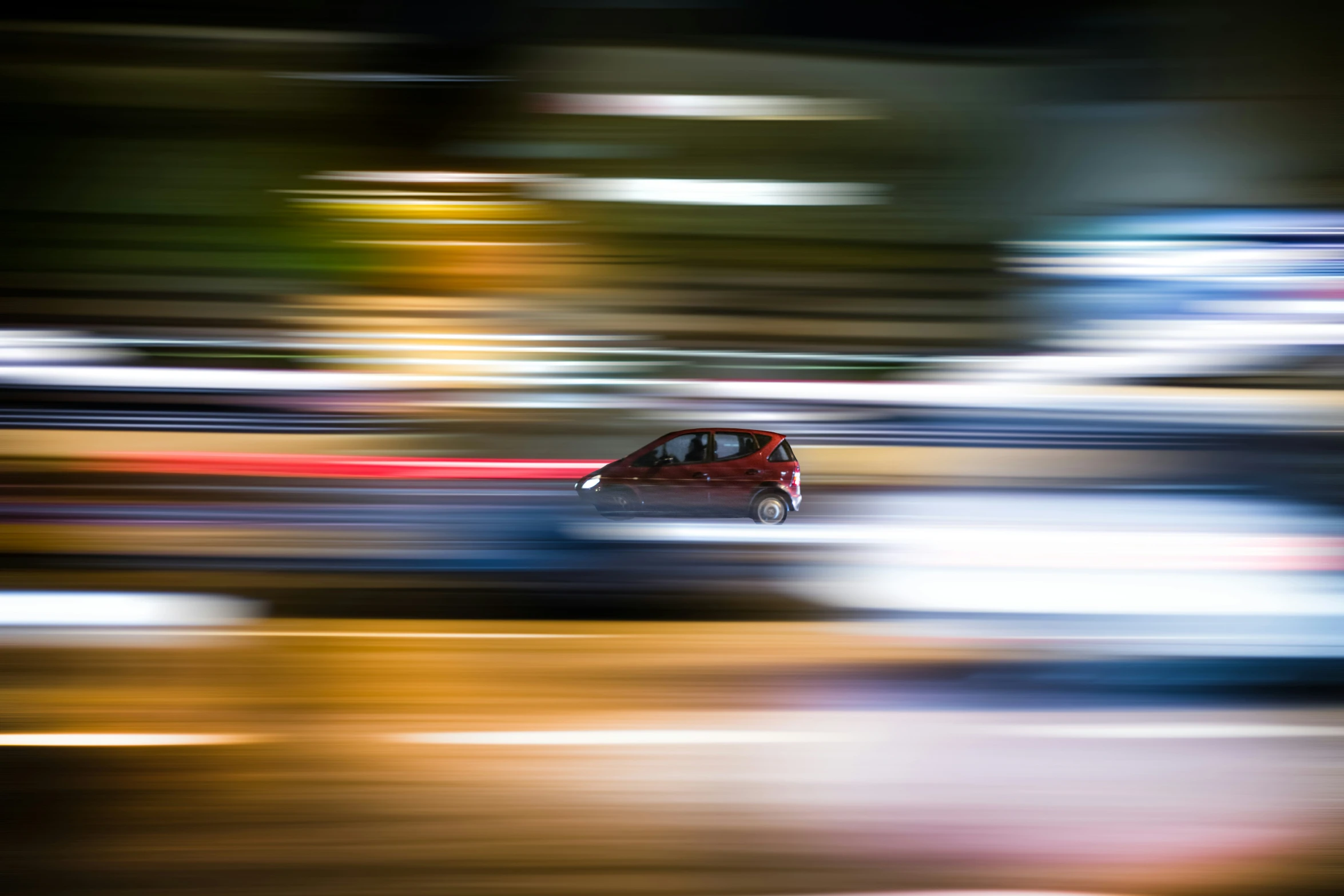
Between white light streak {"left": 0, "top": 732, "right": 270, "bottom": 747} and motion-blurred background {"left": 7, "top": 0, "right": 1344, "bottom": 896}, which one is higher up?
motion-blurred background {"left": 7, "top": 0, "right": 1344, "bottom": 896}

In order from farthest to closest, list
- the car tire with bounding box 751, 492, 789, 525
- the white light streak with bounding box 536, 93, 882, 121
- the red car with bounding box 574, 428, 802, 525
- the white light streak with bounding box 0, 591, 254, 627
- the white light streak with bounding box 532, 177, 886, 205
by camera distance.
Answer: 1. the white light streak with bounding box 536, 93, 882, 121
2. the white light streak with bounding box 532, 177, 886, 205
3. the car tire with bounding box 751, 492, 789, 525
4. the red car with bounding box 574, 428, 802, 525
5. the white light streak with bounding box 0, 591, 254, 627

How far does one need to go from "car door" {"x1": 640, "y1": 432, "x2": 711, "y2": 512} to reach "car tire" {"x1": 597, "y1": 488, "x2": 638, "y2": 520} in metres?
0.07

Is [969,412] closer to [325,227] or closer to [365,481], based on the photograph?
[365,481]

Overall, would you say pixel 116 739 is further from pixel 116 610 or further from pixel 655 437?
pixel 655 437

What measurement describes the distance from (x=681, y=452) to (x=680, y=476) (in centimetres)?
17

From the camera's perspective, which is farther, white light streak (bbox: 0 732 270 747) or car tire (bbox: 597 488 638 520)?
car tire (bbox: 597 488 638 520)

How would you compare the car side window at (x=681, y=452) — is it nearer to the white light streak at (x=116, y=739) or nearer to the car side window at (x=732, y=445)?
the car side window at (x=732, y=445)

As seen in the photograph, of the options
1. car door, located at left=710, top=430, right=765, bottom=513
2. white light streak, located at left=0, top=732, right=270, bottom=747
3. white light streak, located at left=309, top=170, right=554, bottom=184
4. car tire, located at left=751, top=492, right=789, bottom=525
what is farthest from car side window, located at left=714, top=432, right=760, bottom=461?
white light streak, located at left=309, top=170, right=554, bottom=184

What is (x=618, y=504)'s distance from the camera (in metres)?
5.32

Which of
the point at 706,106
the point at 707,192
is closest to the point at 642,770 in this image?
the point at 707,192

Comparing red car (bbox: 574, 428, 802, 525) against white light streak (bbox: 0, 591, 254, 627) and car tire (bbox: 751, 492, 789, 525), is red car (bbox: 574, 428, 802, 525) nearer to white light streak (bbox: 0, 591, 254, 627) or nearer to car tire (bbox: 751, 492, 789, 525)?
car tire (bbox: 751, 492, 789, 525)

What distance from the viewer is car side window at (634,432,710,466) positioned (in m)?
5.59

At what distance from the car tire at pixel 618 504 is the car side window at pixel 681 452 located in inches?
9.1

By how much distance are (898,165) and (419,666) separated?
5931 mm
